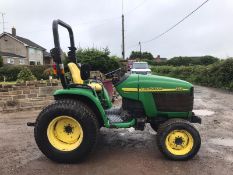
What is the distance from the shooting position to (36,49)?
68375 millimetres

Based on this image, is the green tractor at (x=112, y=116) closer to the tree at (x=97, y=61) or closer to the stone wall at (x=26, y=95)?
the stone wall at (x=26, y=95)

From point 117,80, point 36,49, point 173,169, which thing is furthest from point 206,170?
point 36,49

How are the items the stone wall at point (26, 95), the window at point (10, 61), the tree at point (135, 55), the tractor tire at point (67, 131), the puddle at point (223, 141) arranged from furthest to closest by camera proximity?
1. the tree at point (135, 55)
2. the window at point (10, 61)
3. the stone wall at point (26, 95)
4. the puddle at point (223, 141)
5. the tractor tire at point (67, 131)

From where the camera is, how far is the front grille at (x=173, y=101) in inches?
235

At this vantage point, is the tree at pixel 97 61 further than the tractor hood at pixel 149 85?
Yes

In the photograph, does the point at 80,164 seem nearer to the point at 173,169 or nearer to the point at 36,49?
the point at 173,169

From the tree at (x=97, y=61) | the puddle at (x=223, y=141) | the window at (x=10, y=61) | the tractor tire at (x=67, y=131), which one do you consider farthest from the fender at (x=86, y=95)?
the window at (x=10, y=61)

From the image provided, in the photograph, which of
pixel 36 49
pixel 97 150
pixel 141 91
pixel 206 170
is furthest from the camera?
pixel 36 49

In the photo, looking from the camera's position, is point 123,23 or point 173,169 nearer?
point 173,169

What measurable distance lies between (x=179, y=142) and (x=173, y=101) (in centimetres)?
68

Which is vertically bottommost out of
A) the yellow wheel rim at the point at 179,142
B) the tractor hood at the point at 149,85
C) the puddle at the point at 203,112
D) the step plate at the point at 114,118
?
the puddle at the point at 203,112

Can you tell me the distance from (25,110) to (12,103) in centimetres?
44

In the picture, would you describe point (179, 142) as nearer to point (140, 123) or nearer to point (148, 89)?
point (140, 123)

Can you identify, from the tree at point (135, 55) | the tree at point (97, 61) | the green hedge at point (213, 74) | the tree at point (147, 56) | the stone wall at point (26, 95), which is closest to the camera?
the stone wall at point (26, 95)
